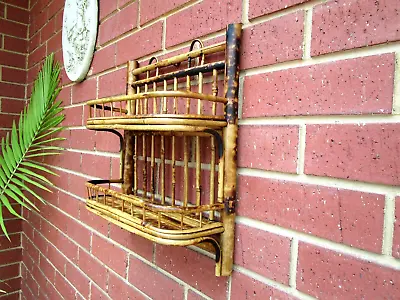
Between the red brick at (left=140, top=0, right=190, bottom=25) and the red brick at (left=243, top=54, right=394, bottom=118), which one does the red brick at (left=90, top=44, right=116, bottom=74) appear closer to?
the red brick at (left=140, top=0, right=190, bottom=25)

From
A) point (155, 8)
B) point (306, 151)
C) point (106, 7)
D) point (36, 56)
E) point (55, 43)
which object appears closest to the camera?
point (306, 151)

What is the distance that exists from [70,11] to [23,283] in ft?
5.56

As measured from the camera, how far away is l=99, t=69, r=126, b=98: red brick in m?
1.08

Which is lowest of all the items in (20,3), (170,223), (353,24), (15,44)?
(170,223)

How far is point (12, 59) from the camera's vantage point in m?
1.98

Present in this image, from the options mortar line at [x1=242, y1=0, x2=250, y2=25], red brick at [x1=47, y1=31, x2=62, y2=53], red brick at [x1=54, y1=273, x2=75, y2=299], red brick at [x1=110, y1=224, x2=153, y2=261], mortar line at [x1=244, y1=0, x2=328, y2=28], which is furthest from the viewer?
red brick at [x1=47, y1=31, x2=62, y2=53]

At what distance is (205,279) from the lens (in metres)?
0.75

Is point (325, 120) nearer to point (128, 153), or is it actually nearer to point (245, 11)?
point (245, 11)

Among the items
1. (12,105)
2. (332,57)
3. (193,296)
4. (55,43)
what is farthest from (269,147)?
(12,105)

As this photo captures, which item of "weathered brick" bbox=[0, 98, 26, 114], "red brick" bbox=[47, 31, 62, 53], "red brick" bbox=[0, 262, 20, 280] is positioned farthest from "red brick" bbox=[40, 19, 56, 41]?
"red brick" bbox=[0, 262, 20, 280]

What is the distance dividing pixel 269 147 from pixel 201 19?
38cm

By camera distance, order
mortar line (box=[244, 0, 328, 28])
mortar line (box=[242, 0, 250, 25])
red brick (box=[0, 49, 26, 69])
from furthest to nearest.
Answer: red brick (box=[0, 49, 26, 69]) → mortar line (box=[242, 0, 250, 25]) → mortar line (box=[244, 0, 328, 28])

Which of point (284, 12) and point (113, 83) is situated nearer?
point (284, 12)

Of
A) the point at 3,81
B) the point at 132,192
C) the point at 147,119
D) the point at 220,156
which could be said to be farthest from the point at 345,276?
the point at 3,81
